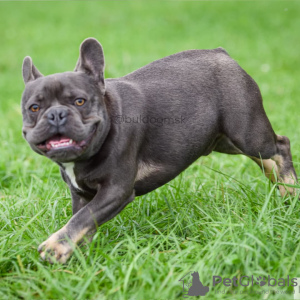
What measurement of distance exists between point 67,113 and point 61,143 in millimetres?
223

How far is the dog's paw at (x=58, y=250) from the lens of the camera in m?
3.38

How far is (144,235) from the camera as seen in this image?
3.87 metres

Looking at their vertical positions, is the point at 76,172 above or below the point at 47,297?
above

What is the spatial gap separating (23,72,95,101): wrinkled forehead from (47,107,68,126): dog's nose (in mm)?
182

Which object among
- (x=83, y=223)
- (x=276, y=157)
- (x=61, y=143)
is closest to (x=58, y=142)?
(x=61, y=143)

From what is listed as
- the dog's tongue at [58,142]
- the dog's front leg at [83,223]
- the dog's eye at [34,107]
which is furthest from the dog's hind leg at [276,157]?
the dog's eye at [34,107]

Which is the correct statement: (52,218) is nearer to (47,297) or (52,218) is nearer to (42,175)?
(47,297)

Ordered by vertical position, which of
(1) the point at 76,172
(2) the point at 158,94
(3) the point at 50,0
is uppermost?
(3) the point at 50,0

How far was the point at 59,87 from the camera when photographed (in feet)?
11.4

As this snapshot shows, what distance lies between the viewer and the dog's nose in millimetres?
3318

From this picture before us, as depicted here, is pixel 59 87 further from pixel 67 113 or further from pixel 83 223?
pixel 83 223

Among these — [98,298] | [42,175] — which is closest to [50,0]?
[42,175]

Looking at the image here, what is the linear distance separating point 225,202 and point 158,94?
3.95 feet

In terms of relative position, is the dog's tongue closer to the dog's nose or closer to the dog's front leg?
the dog's nose
